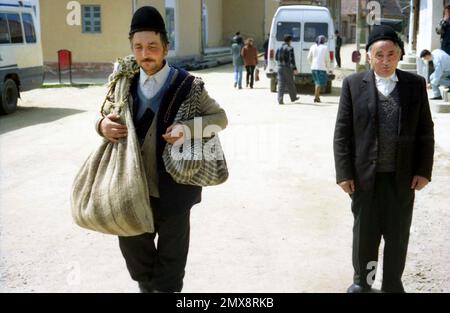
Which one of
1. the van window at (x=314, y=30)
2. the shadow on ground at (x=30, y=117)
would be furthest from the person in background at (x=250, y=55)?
the shadow on ground at (x=30, y=117)

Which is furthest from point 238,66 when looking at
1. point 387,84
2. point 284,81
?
point 387,84

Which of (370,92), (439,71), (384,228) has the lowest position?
(384,228)

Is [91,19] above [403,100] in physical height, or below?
above

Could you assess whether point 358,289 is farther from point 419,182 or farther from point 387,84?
point 387,84

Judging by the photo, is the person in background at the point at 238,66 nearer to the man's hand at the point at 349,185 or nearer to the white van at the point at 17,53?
the white van at the point at 17,53

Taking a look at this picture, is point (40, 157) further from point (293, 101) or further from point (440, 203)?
point (293, 101)

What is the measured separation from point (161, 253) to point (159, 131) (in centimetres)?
66

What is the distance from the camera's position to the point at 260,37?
117 feet

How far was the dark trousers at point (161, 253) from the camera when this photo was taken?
3.00m

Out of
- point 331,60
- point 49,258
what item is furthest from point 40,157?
point 331,60

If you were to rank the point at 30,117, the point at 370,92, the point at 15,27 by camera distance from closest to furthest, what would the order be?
1. the point at 370,92
2. the point at 30,117
3. the point at 15,27

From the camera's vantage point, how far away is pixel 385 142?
3.34 meters

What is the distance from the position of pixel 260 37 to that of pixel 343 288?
3305 cm

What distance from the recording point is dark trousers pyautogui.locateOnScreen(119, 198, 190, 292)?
118 inches
